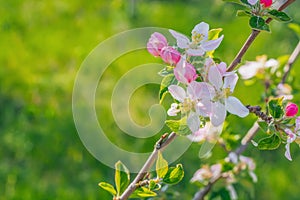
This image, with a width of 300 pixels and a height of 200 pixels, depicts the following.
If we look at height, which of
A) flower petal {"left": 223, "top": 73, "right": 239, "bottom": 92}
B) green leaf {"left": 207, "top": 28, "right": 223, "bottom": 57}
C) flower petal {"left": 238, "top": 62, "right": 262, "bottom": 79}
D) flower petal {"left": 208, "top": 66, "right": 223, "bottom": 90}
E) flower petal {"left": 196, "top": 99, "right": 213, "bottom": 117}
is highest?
green leaf {"left": 207, "top": 28, "right": 223, "bottom": 57}

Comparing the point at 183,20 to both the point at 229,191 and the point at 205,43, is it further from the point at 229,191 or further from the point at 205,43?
the point at 205,43

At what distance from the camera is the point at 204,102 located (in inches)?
31.3

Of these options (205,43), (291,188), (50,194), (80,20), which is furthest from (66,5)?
(205,43)

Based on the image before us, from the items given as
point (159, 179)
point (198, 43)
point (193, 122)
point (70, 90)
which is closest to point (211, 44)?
point (198, 43)

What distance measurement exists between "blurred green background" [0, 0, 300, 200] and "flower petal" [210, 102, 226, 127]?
3.48 feet

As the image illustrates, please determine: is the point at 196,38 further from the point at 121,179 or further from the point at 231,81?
the point at 121,179

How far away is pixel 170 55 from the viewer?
32.7 inches

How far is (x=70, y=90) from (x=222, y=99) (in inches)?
85.6

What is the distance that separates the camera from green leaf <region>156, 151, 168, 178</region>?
86cm

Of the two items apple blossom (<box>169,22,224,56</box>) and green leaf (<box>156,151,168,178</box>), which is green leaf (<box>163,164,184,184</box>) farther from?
apple blossom (<box>169,22,224,56</box>)

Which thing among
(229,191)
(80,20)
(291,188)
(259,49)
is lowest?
(291,188)

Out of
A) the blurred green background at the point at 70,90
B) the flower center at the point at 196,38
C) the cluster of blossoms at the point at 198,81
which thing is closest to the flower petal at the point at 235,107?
the cluster of blossoms at the point at 198,81

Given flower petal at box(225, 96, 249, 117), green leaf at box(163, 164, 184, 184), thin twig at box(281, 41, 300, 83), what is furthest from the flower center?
thin twig at box(281, 41, 300, 83)

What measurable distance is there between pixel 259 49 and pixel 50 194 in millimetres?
1523
